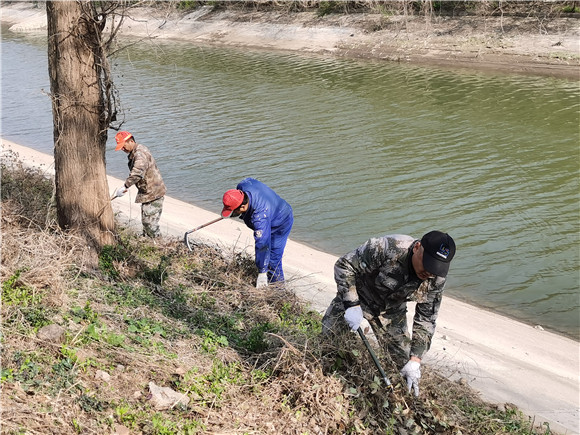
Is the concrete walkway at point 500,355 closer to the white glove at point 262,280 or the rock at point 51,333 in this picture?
the white glove at point 262,280

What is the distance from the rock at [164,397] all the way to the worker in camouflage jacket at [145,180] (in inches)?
175

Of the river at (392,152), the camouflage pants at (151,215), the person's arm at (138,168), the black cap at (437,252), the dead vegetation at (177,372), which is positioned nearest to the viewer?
the dead vegetation at (177,372)

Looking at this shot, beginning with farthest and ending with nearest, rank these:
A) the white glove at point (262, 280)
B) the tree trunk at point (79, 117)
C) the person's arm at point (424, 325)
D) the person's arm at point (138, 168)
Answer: the person's arm at point (138, 168) < the white glove at point (262, 280) < the tree trunk at point (79, 117) < the person's arm at point (424, 325)

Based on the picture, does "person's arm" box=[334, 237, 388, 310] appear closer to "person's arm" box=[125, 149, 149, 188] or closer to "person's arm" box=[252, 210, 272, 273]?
"person's arm" box=[252, 210, 272, 273]

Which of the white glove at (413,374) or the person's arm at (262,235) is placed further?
the person's arm at (262,235)

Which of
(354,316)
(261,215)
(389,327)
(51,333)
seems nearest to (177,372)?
(51,333)

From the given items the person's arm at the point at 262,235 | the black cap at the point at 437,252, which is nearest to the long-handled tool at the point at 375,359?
the black cap at the point at 437,252

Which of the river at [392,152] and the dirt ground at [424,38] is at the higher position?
the dirt ground at [424,38]

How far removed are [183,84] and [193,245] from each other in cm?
1804

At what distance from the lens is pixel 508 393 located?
6.02 m

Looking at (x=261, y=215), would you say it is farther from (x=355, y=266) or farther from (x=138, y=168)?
(x=138, y=168)

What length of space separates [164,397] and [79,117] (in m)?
3.58

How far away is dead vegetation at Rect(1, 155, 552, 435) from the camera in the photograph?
4.05m

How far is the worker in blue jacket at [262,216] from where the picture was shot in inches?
258
